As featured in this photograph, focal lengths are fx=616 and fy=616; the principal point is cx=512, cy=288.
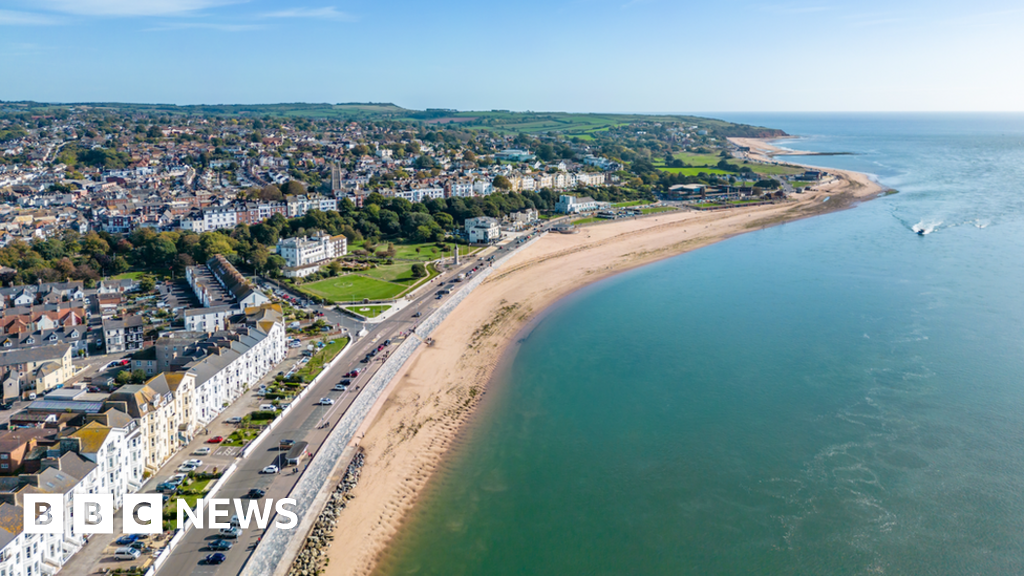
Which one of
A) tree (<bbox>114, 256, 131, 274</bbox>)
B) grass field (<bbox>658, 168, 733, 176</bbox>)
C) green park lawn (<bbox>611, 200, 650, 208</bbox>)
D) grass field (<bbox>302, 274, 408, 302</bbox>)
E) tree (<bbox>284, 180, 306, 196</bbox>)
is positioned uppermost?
grass field (<bbox>658, 168, 733, 176</bbox>)

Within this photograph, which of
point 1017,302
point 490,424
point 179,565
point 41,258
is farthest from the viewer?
point 41,258

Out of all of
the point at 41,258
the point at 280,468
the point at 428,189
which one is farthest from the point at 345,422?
the point at 428,189

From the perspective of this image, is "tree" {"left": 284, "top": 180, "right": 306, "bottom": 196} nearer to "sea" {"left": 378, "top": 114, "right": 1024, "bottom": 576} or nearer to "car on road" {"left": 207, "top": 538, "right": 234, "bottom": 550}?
"sea" {"left": 378, "top": 114, "right": 1024, "bottom": 576}

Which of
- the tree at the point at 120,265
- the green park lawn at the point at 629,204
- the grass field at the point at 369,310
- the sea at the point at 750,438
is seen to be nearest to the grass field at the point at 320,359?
the grass field at the point at 369,310

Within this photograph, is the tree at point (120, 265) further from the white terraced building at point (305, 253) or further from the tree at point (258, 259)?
the white terraced building at point (305, 253)

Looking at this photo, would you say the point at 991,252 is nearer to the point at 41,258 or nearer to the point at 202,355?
the point at 202,355

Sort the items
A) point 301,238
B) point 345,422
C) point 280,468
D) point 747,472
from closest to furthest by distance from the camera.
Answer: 1. point 280,468
2. point 747,472
3. point 345,422
4. point 301,238

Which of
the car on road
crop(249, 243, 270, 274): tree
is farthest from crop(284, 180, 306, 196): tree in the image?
the car on road
